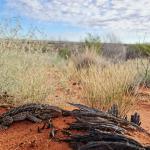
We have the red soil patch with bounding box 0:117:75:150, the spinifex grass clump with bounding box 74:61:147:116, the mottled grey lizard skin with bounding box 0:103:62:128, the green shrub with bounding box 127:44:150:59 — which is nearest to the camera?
the red soil patch with bounding box 0:117:75:150

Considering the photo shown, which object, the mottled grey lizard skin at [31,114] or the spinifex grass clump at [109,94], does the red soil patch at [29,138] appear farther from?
the spinifex grass clump at [109,94]

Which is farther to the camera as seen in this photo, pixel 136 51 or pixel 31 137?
pixel 136 51

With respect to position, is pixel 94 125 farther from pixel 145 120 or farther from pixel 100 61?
pixel 100 61

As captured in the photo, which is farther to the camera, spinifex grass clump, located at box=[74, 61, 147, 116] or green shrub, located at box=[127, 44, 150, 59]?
green shrub, located at box=[127, 44, 150, 59]

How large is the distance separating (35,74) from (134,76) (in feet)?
10.4

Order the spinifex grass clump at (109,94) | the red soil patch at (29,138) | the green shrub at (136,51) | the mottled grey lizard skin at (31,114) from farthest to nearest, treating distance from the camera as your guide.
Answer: the green shrub at (136,51) → the spinifex grass clump at (109,94) → the mottled grey lizard skin at (31,114) → the red soil patch at (29,138)

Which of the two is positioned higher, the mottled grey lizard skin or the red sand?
the mottled grey lizard skin

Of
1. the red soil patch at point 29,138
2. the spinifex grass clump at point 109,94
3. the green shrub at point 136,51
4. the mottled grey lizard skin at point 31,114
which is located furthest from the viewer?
the green shrub at point 136,51

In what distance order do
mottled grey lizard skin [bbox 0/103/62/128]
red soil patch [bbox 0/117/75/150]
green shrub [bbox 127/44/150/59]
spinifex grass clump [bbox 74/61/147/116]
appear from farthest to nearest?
1. green shrub [bbox 127/44/150/59]
2. spinifex grass clump [bbox 74/61/147/116]
3. mottled grey lizard skin [bbox 0/103/62/128]
4. red soil patch [bbox 0/117/75/150]

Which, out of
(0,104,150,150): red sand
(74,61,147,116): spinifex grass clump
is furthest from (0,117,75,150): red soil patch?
(74,61,147,116): spinifex grass clump

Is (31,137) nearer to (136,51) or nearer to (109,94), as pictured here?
(109,94)

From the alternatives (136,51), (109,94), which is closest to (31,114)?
(109,94)

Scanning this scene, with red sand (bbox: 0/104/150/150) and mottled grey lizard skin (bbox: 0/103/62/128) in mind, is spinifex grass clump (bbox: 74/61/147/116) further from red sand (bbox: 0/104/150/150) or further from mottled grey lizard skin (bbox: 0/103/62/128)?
red sand (bbox: 0/104/150/150)

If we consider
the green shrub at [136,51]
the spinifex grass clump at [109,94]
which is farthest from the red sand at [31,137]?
the green shrub at [136,51]
